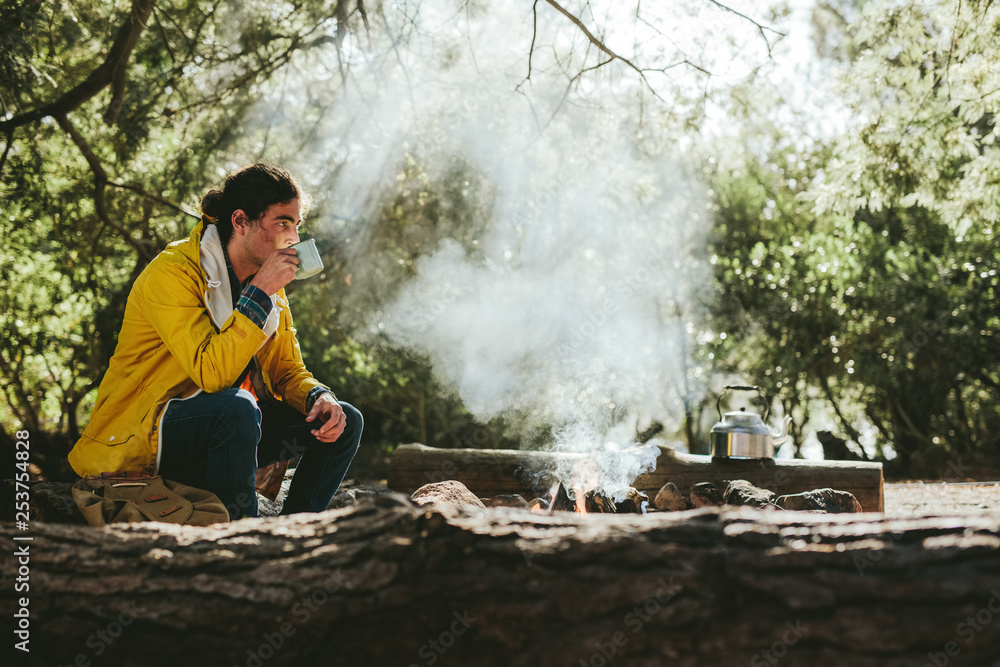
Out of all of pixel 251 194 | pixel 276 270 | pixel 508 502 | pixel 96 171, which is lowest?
pixel 508 502

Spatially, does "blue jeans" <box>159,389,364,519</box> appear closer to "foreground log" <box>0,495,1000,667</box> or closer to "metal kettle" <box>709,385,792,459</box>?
"foreground log" <box>0,495,1000,667</box>

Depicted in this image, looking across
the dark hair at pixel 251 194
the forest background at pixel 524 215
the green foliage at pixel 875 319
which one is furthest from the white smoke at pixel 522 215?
the dark hair at pixel 251 194

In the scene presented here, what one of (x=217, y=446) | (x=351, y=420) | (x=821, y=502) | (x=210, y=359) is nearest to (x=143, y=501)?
(x=217, y=446)

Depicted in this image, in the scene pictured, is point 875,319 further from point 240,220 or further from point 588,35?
point 240,220

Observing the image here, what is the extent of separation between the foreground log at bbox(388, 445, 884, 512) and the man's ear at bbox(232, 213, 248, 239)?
7.32ft

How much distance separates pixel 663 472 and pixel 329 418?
2.31 meters

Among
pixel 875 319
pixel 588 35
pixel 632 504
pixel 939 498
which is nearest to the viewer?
pixel 632 504

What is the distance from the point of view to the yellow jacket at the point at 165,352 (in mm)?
2309

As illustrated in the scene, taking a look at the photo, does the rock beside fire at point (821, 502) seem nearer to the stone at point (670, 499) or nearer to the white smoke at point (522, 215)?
the stone at point (670, 499)

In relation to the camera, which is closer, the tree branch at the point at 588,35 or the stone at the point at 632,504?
the stone at the point at 632,504

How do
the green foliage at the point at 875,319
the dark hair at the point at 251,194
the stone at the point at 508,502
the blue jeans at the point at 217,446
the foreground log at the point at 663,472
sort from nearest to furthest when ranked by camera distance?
the blue jeans at the point at 217,446, the dark hair at the point at 251,194, the stone at the point at 508,502, the foreground log at the point at 663,472, the green foliage at the point at 875,319

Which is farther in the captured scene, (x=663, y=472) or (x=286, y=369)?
(x=663, y=472)

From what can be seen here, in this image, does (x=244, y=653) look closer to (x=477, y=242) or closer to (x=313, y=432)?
(x=313, y=432)

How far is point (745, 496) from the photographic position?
3.38 m
